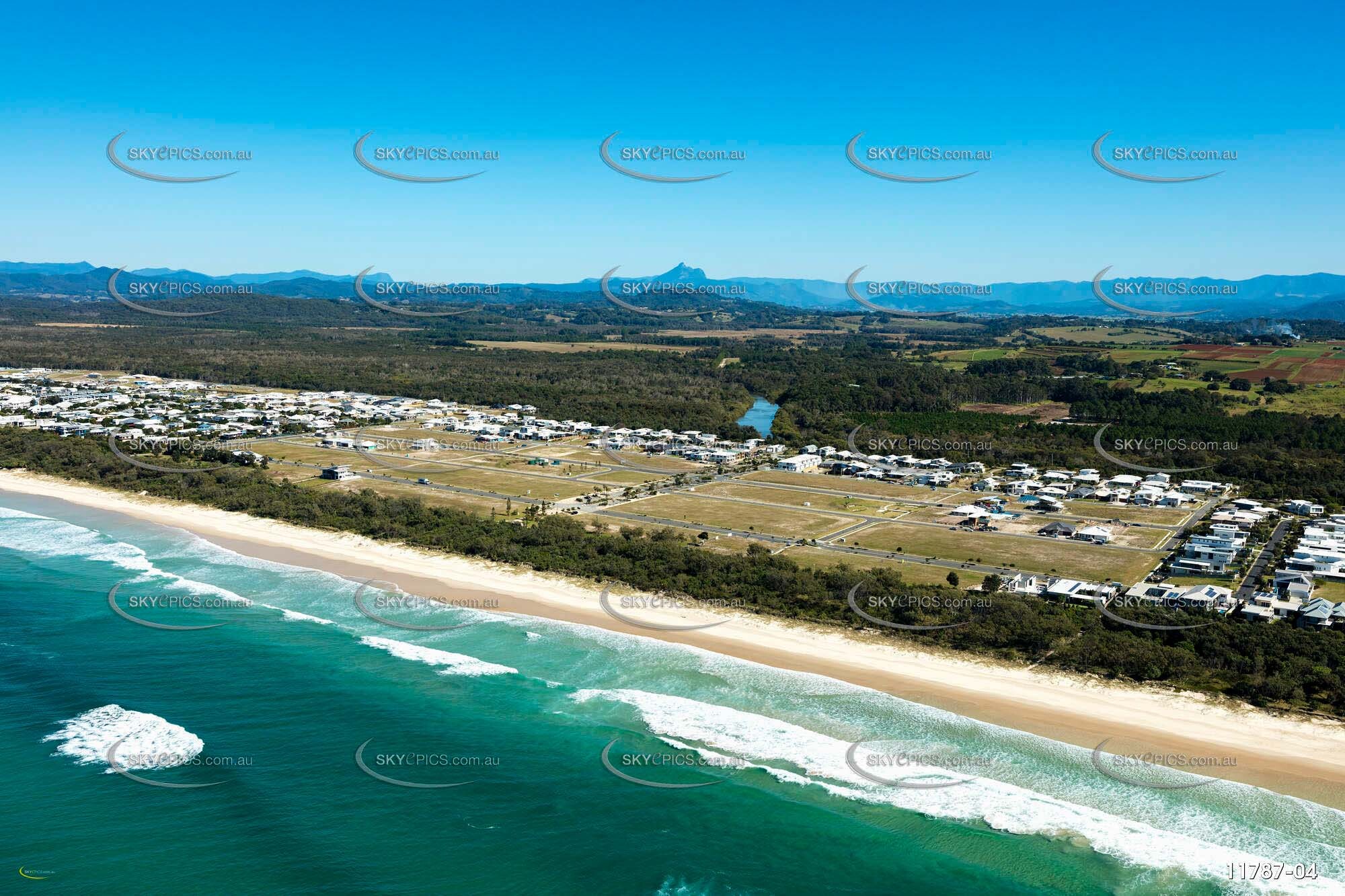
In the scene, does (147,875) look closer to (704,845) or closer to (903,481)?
(704,845)

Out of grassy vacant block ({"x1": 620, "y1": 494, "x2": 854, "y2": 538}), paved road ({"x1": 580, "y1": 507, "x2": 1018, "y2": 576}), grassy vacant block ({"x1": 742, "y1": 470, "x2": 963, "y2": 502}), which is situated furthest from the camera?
grassy vacant block ({"x1": 742, "y1": 470, "x2": 963, "y2": 502})

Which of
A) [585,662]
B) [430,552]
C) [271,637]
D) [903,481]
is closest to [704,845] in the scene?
[585,662]

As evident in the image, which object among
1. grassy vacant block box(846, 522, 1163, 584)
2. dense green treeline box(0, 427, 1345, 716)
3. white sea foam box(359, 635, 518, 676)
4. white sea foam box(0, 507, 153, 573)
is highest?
grassy vacant block box(846, 522, 1163, 584)

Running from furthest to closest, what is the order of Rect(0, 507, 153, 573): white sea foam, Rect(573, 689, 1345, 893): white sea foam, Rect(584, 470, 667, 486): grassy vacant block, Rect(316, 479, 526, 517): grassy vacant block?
Rect(584, 470, 667, 486): grassy vacant block, Rect(316, 479, 526, 517): grassy vacant block, Rect(0, 507, 153, 573): white sea foam, Rect(573, 689, 1345, 893): white sea foam

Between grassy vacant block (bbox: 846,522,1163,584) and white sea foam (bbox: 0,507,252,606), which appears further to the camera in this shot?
grassy vacant block (bbox: 846,522,1163,584)

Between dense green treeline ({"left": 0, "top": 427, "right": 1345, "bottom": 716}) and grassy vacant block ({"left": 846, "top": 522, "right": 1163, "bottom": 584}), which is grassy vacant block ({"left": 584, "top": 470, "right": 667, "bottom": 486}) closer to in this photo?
dense green treeline ({"left": 0, "top": 427, "right": 1345, "bottom": 716})

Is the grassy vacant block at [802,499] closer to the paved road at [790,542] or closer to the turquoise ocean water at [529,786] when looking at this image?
the paved road at [790,542]

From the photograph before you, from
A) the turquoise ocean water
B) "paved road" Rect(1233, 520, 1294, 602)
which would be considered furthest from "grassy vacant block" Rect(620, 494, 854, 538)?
"paved road" Rect(1233, 520, 1294, 602)
